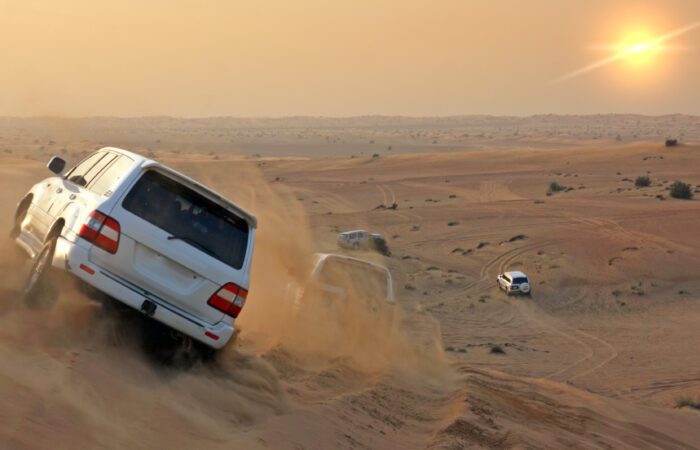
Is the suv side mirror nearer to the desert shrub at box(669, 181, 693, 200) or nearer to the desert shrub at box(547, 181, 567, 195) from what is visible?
the desert shrub at box(669, 181, 693, 200)

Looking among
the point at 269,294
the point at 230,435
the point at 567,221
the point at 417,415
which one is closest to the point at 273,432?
the point at 230,435

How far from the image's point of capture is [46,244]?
8008 mm

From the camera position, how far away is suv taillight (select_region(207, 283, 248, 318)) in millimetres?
7871

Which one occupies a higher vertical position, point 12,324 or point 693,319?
point 12,324

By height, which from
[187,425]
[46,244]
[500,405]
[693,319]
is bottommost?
[693,319]

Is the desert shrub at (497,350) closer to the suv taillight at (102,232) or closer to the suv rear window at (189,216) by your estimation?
the suv rear window at (189,216)

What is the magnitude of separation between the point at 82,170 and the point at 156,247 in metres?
2.23

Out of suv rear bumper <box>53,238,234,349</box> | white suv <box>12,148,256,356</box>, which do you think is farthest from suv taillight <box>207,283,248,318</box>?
suv rear bumper <box>53,238,234,349</box>

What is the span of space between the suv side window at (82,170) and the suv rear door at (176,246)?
1.34 m

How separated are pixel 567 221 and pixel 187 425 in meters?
37.3

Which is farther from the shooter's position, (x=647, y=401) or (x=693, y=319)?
(x=693, y=319)

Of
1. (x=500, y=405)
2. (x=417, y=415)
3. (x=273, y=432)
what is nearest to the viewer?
(x=273, y=432)

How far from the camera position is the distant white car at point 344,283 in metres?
13.2

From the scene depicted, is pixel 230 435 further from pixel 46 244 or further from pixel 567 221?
pixel 567 221
